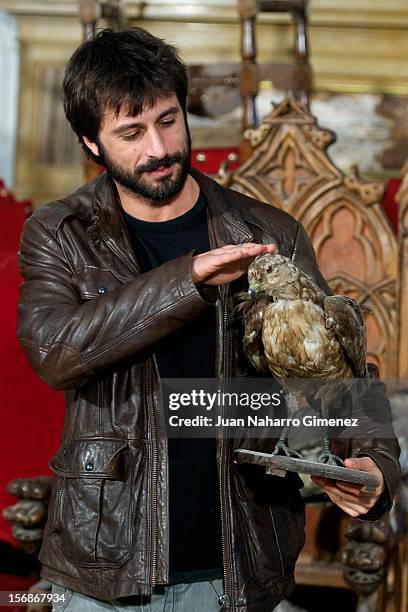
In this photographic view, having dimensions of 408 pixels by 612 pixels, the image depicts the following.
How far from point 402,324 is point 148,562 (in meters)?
1.36

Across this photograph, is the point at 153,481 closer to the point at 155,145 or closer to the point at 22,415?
the point at 155,145

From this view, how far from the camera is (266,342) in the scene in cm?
147

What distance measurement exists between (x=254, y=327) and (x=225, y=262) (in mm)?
184

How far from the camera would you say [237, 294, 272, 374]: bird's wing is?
1485 mm

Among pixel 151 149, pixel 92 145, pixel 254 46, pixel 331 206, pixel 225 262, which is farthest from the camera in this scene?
pixel 254 46

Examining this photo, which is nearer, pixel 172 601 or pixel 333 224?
pixel 172 601

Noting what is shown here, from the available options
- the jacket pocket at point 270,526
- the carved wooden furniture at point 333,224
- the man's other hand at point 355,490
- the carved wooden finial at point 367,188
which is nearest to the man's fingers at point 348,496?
the man's other hand at point 355,490

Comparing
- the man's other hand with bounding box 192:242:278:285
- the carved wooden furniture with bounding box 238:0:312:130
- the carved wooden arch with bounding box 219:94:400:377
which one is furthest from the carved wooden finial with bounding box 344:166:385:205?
the man's other hand with bounding box 192:242:278:285

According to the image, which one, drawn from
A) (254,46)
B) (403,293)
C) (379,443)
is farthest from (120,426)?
(254,46)

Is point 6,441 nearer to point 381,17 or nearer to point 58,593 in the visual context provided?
point 58,593

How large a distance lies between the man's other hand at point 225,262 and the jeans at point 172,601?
47 centimetres

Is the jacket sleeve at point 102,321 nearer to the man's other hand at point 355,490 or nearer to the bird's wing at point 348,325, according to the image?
the bird's wing at point 348,325

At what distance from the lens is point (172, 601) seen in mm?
1530

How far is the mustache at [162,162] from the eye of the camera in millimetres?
1557
